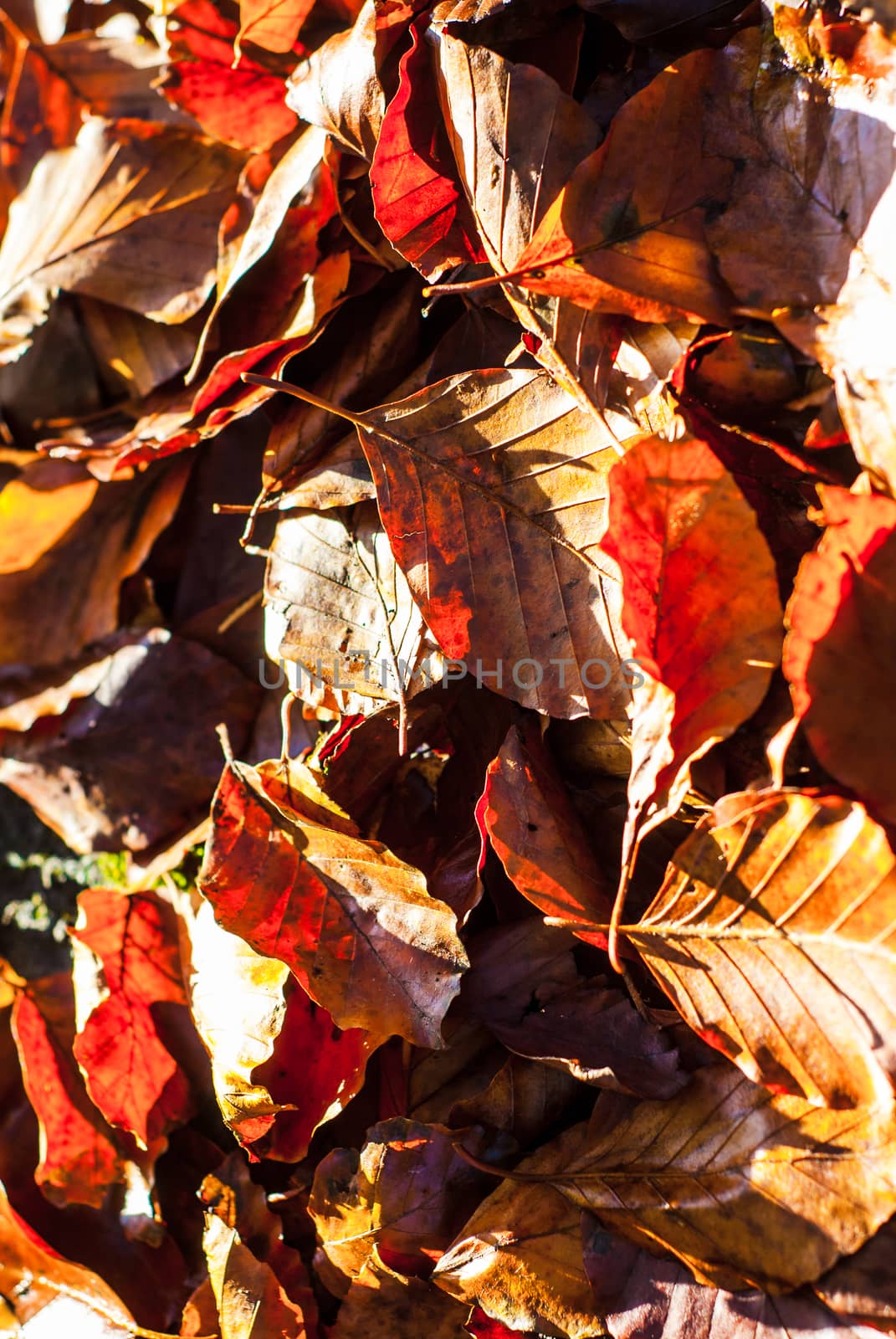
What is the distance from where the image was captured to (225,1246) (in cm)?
111

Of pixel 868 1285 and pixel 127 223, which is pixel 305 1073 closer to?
pixel 868 1285

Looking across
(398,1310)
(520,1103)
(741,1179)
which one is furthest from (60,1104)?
(741,1179)

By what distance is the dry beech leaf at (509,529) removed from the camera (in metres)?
0.93

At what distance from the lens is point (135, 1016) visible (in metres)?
1.29

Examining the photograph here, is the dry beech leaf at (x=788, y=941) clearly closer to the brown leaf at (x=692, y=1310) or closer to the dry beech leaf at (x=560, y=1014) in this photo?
the dry beech leaf at (x=560, y=1014)

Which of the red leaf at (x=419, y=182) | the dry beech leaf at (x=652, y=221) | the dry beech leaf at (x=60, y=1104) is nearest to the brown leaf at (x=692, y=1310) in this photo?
the dry beech leaf at (x=60, y=1104)

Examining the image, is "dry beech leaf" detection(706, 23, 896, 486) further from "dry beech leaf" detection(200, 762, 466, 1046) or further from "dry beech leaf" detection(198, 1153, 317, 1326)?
"dry beech leaf" detection(198, 1153, 317, 1326)

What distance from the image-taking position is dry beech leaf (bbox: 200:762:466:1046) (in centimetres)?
97

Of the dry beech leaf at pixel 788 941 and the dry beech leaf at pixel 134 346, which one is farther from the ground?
the dry beech leaf at pixel 134 346

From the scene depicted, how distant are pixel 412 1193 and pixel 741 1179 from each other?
348 mm

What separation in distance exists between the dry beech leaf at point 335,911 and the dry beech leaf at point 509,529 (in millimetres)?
256

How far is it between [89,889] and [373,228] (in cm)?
101

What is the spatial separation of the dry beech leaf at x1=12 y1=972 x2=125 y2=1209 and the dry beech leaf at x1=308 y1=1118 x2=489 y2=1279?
0.48 m

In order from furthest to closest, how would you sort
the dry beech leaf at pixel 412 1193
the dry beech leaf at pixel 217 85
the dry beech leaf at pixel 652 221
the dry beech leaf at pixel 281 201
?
the dry beech leaf at pixel 217 85, the dry beech leaf at pixel 281 201, the dry beech leaf at pixel 412 1193, the dry beech leaf at pixel 652 221
